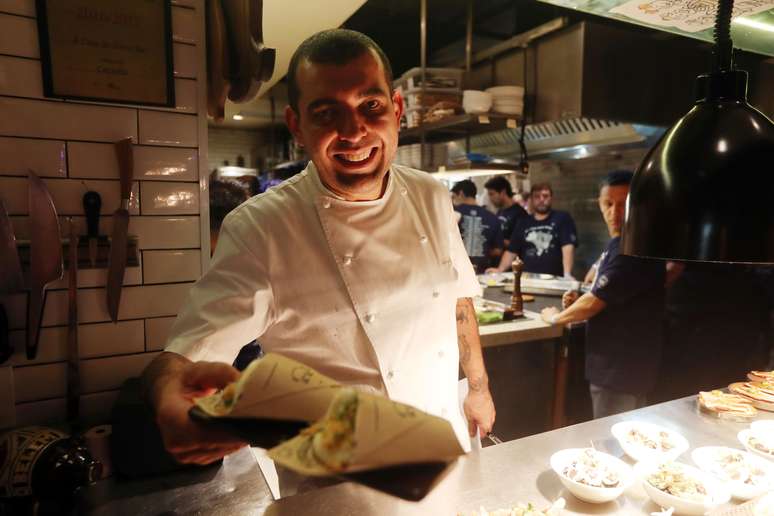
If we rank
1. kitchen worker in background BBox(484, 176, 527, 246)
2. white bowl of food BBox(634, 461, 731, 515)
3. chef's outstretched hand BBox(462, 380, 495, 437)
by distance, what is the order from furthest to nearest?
kitchen worker in background BBox(484, 176, 527, 246)
chef's outstretched hand BBox(462, 380, 495, 437)
white bowl of food BBox(634, 461, 731, 515)

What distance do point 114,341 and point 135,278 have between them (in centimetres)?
23

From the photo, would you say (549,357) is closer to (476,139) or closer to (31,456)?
(31,456)

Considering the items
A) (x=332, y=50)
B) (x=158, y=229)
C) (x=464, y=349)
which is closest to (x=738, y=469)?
(x=464, y=349)

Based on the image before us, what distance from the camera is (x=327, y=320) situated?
1.53 metres

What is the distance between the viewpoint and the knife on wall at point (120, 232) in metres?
1.62

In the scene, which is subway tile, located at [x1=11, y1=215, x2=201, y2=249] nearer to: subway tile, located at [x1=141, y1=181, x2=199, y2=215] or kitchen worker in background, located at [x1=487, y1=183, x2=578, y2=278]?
subway tile, located at [x1=141, y1=181, x2=199, y2=215]

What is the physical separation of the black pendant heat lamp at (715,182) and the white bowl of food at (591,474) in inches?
24.5

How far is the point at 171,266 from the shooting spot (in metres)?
1.79

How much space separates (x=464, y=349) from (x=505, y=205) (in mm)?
4953

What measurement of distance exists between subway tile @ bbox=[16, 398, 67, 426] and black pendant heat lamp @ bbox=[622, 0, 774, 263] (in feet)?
6.12

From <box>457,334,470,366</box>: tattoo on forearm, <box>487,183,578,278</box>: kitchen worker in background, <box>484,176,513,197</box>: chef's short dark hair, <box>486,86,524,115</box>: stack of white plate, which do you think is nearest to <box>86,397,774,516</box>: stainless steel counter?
<box>457,334,470,366</box>: tattoo on forearm

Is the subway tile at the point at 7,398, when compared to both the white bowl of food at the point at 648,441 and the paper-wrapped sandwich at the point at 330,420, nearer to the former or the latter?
the paper-wrapped sandwich at the point at 330,420

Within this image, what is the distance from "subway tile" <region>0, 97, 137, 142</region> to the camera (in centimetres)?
154

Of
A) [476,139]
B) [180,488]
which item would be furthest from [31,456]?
[476,139]
